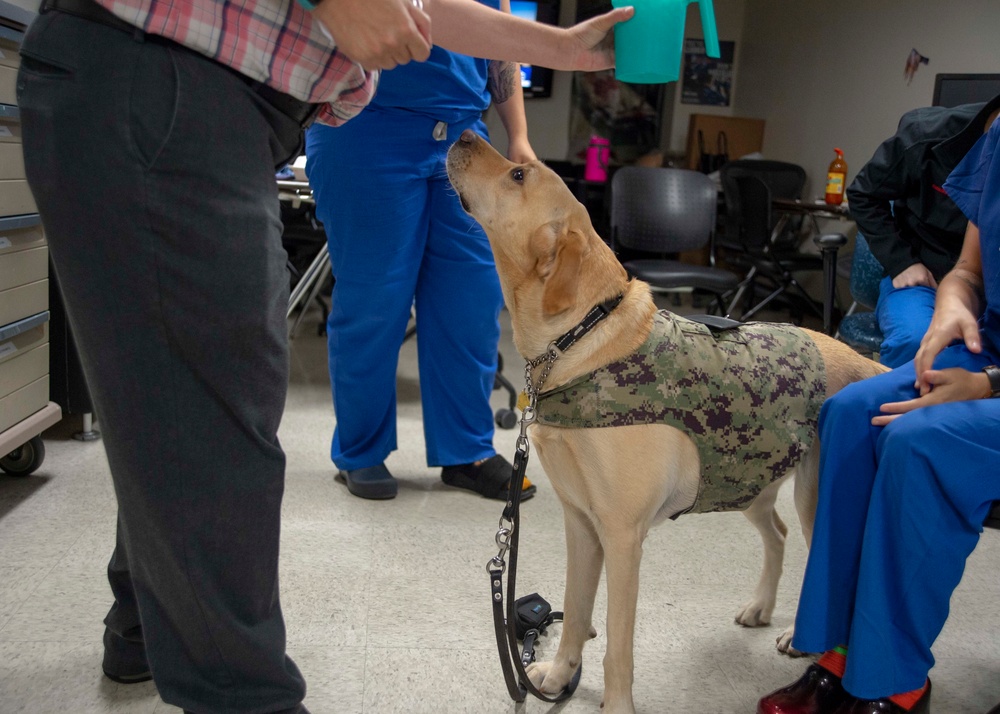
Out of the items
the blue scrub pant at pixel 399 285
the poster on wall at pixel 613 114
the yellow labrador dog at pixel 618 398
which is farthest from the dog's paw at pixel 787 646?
the poster on wall at pixel 613 114

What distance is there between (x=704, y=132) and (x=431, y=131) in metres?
5.32

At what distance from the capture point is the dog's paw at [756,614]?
174 cm

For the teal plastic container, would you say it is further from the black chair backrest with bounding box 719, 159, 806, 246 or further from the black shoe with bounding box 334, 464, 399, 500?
the black chair backrest with bounding box 719, 159, 806, 246

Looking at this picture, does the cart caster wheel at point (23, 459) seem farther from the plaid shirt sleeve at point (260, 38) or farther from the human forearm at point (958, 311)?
the human forearm at point (958, 311)

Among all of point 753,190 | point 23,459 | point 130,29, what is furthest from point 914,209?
point 753,190

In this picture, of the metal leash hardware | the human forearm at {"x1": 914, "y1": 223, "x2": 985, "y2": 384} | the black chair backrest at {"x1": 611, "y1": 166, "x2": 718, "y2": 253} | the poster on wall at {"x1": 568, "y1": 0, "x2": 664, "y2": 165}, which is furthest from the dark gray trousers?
the poster on wall at {"x1": 568, "y1": 0, "x2": 664, "y2": 165}

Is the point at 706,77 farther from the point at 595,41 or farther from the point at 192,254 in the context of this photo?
the point at 192,254

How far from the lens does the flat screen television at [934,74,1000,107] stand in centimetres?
263

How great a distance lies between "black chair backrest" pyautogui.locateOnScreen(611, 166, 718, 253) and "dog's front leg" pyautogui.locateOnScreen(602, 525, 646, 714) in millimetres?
3175

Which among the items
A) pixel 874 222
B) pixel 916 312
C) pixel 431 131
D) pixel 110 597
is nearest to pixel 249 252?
pixel 110 597

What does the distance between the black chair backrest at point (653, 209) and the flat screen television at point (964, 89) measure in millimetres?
1619

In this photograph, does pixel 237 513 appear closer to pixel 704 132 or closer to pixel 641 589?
pixel 641 589

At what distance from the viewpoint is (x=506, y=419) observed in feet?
10.2

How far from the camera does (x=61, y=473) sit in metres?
2.35
